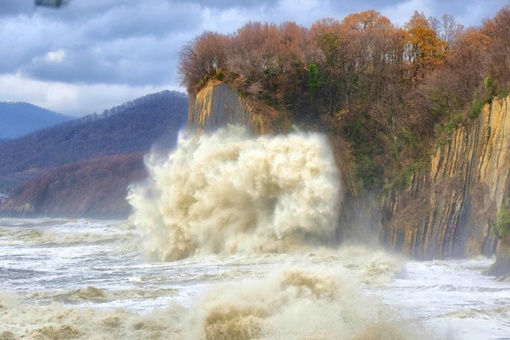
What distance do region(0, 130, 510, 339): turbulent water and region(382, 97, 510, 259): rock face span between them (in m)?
1.13

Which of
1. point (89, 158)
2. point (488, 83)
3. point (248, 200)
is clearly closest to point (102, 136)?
point (89, 158)

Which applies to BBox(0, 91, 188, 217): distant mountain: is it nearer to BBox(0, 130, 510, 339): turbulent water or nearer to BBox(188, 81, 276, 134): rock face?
BBox(188, 81, 276, 134): rock face

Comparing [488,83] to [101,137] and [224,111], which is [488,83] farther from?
[101,137]

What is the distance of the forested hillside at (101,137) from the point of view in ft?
494

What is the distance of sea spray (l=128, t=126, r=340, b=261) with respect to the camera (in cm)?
2806

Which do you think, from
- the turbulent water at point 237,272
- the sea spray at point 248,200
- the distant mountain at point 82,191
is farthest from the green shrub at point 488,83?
the distant mountain at point 82,191

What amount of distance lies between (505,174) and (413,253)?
493cm

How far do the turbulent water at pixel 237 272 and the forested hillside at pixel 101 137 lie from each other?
10907cm

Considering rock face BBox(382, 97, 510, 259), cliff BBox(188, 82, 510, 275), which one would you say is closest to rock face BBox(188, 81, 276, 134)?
cliff BBox(188, 82, 510, 275)

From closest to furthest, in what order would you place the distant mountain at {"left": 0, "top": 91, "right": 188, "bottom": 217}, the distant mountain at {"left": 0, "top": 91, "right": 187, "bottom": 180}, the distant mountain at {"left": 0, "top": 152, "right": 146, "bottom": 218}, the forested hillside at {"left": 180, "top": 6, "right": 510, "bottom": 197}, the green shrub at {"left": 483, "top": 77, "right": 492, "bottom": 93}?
1. the green shrub at {"left": 483, "top": 77, "right": 492, "bottom": 93}
2. the forested hillside at {"left": 180, "top": 6, "right": 510, "bottom": 197}
3. the distant mountain at {"left": 0, "top": 152, "right": 146, "bottom": 218}
4. the distant mountain at {"left": 0, "top": 91, "right": 188, "bottom": 217}
5. the distant mountain at {"left": 0, "top": 91, "right": 187, "bottom": 180}

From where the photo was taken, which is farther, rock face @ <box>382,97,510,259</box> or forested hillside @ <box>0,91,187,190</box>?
forested hillside @ <box>0,91,187,190</box>

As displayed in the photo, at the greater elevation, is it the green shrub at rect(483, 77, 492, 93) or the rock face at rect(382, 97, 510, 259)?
the green shrub at rect(483, 77, 492, 93)

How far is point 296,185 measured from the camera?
28531 mm

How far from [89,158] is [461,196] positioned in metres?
119
